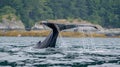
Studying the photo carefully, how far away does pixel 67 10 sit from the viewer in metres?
153

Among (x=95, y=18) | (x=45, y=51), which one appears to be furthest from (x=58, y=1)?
(x=45, y=51)

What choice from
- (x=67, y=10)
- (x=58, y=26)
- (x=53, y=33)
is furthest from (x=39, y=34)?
(x=58, y=26)

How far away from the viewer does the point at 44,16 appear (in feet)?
477

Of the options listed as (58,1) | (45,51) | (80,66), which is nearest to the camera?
(80,66)

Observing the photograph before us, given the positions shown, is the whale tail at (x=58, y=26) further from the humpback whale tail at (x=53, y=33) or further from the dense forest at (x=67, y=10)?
the dense forest at (x=67, y=10)

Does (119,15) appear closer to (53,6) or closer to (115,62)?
(53,6)

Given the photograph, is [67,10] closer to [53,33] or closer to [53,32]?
[53,33]

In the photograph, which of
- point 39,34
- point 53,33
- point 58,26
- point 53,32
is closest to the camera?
point 58,26

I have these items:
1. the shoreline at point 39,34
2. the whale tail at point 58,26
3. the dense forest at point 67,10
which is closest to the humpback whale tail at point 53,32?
the whale tail at point 58,26

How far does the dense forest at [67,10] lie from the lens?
143 m

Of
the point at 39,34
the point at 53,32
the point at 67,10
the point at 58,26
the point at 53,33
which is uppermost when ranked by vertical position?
the point at 58,26

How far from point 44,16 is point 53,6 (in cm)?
881

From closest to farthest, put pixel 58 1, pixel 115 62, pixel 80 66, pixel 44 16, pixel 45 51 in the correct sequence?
pixel 80 66 → pixel 115 62 → pixel 45 51 → pixel 44 16 → pixel 58 1

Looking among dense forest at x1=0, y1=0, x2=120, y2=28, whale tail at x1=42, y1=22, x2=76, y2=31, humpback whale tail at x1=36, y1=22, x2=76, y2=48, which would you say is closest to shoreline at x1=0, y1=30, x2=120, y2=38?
dense forest at x1=0, y1=0, x2=120, y2=28
